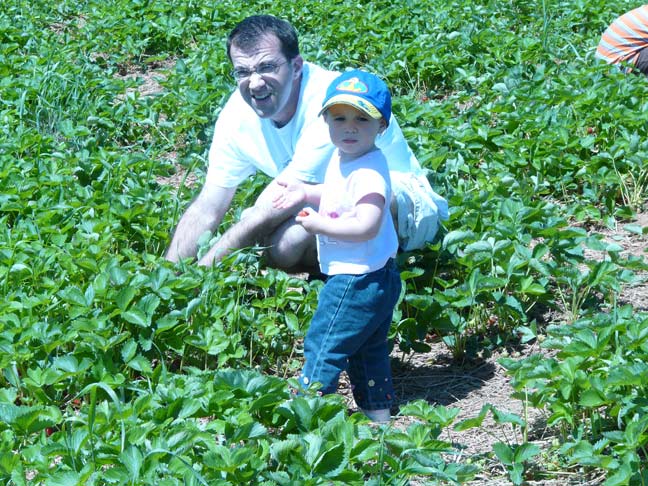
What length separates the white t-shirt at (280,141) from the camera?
3898mm

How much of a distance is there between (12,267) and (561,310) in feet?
6.63

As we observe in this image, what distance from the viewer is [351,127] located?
314 centimetres

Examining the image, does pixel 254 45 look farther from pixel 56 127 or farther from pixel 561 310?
pixel 56 127

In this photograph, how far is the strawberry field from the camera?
2699 mm

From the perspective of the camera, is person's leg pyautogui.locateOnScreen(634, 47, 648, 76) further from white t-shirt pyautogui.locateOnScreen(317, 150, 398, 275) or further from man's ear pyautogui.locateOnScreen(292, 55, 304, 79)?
white t-shirt pyautogui.locateOnScreen(317, 150, 398, 275)

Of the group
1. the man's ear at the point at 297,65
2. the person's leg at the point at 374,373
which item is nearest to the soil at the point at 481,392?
the person's leg at the point at 374,373

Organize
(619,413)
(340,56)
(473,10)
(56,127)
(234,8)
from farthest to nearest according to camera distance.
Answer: (234,8)
(473,10)
(340,56)
(56,127)
(619,413)

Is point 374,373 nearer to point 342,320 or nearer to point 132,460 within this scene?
point 342,320

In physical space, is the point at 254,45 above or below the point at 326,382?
above

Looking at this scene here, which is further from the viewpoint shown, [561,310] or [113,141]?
[113,141]

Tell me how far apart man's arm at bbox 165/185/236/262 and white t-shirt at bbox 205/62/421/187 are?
49mm

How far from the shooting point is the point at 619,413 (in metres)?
2.80

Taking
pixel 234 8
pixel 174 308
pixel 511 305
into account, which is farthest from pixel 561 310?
pixel 234 8

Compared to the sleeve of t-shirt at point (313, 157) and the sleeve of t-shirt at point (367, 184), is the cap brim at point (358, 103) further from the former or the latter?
the sleeve of t-shirt at point (313, 157)
